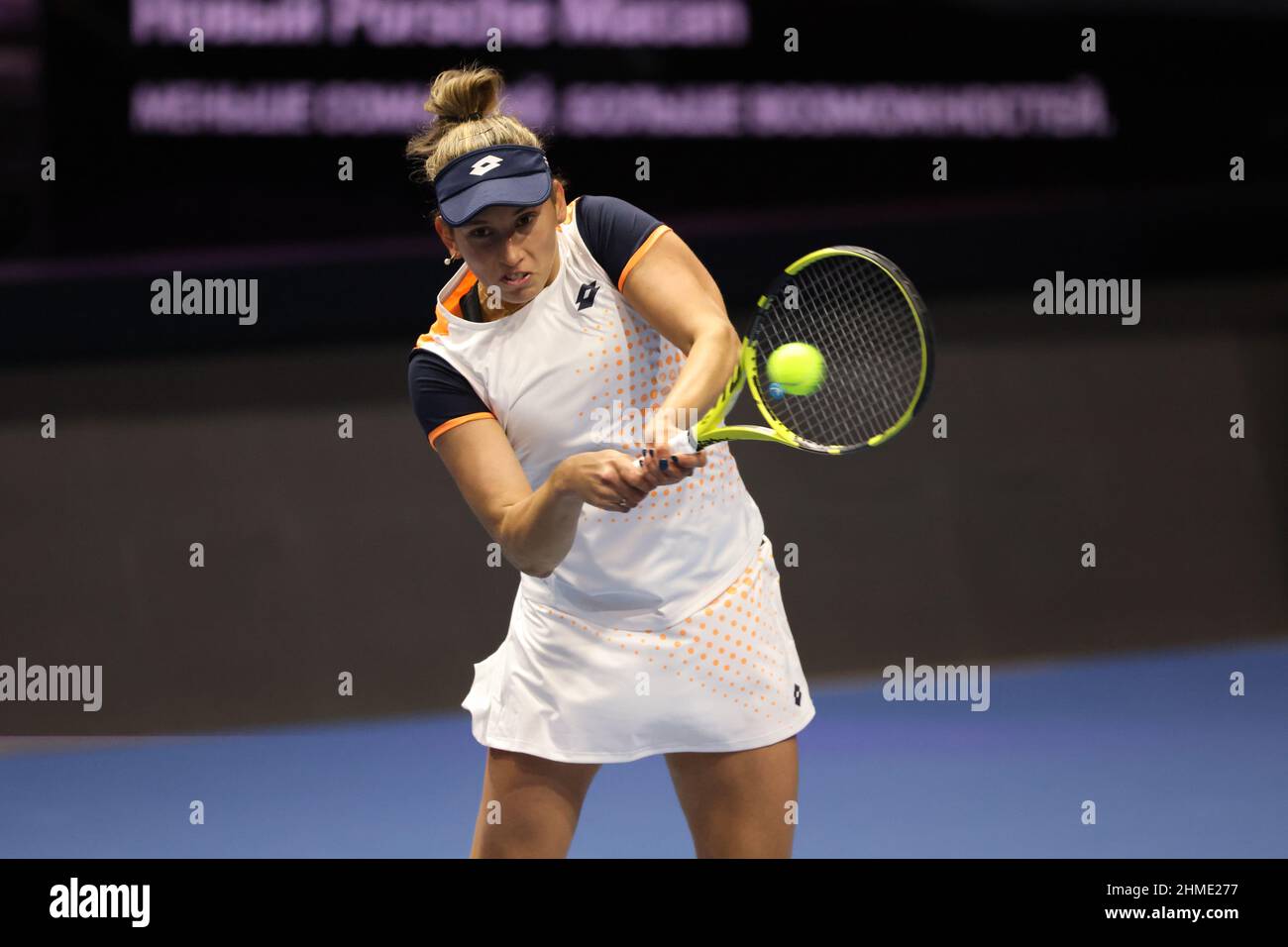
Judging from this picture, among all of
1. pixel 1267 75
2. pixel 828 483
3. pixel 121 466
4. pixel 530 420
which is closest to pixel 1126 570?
pixel 828 483

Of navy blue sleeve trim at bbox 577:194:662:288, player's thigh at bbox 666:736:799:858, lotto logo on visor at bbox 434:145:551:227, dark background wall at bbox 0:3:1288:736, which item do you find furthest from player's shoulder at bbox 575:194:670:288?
dark background wall at bbox 0:3:1288:736

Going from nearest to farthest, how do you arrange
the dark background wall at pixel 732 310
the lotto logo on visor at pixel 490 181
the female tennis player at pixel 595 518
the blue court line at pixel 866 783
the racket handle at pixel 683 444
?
the racket handle at pixel 683 444
the lotto logo on visor at pixel 490 181
the female tennis player at pixel 595 518
the blue court line at pixel 866 783
the dark background wall at pixel 732 310

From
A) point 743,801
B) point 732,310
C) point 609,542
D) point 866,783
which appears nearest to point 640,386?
point 609,542

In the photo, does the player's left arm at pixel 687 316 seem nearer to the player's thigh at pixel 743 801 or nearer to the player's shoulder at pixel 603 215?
the player's shoulder at pixel 603 215

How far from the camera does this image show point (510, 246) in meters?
2.47

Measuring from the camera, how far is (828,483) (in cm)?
584

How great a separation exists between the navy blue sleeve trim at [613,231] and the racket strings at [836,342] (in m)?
0.24

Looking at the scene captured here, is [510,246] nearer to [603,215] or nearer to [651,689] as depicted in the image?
[603,215]

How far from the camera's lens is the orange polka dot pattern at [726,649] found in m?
2.56

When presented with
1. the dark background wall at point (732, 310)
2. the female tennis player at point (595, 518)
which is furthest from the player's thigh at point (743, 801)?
the dark background wall at point (732, 310)

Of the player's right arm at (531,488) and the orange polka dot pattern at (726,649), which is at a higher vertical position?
the player's right arm at (531,488)

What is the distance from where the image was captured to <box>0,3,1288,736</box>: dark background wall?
213 inches

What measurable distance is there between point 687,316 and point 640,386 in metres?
0.15

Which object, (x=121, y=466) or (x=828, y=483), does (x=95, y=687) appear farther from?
(x=828, y=483)
